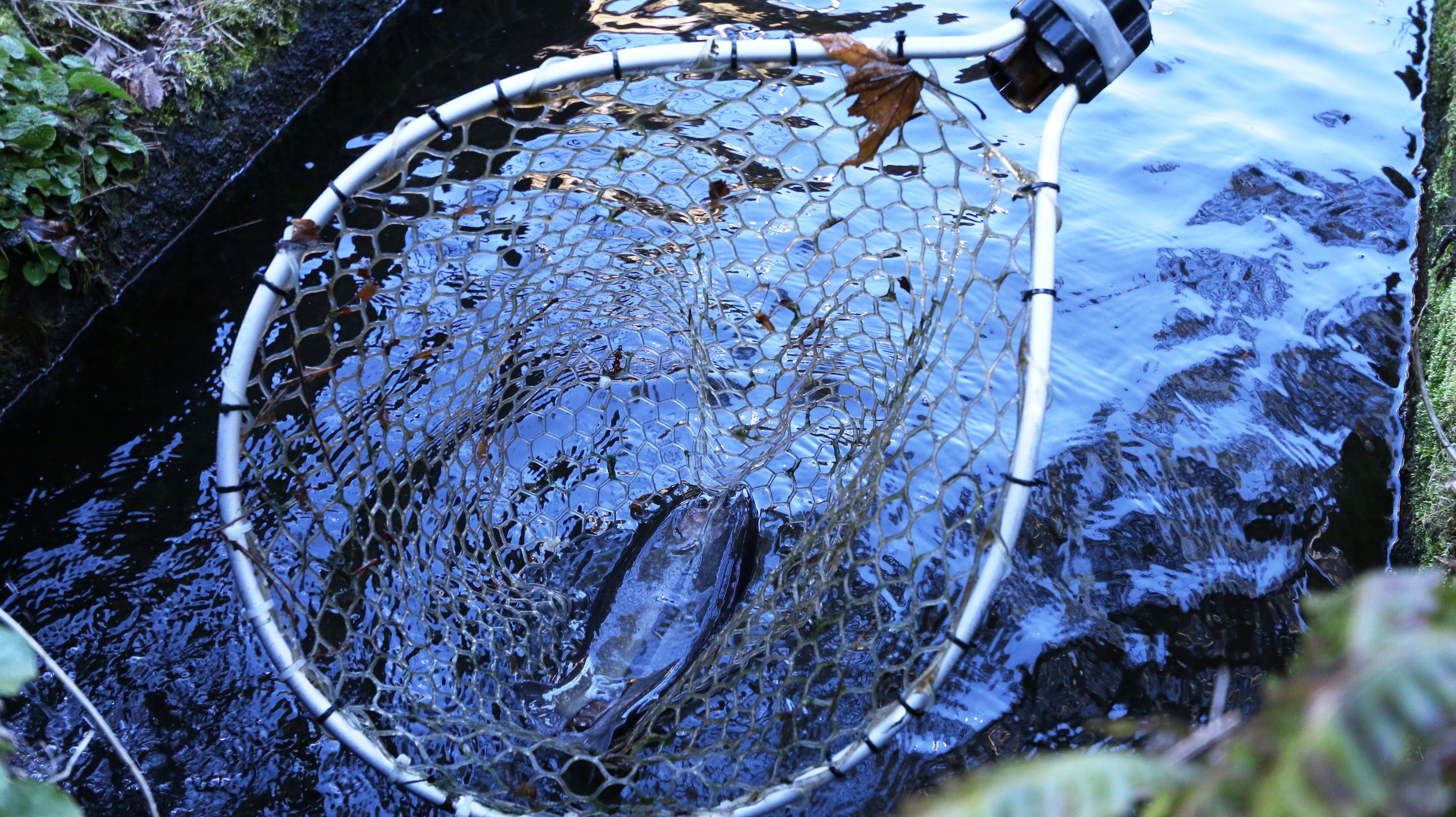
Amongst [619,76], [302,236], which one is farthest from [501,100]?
[302,236]

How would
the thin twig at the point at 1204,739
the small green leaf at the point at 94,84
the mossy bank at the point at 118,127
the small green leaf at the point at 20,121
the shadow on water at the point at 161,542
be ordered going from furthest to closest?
the small green leaf at the point at 94,84 < the mossy bank at the point at 118,127 < the small green leaf at the point at 20,121 < the shadow on water at the point at 161,542 < the thin twig at the point at 1204,739

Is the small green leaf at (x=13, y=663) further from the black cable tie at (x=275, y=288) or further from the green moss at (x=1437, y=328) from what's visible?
the green moss at (x=1437, y=328)

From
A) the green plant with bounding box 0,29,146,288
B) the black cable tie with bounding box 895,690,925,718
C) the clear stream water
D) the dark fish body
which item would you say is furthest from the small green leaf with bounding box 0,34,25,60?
the black cable tie with bounding box 895,690,925,718

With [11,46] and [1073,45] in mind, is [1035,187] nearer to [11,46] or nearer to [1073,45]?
[1073,45]

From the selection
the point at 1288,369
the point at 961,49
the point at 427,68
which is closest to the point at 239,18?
the point at 427,68

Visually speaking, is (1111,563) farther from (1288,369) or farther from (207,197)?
(207,197)

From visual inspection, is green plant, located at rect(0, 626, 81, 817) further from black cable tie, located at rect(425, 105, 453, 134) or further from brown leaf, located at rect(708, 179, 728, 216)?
brown leaf, located at rect(708, 179, 728, 216)

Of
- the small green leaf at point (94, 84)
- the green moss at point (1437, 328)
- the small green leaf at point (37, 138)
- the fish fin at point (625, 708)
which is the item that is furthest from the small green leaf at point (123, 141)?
the green moss at point (1437, 328)
